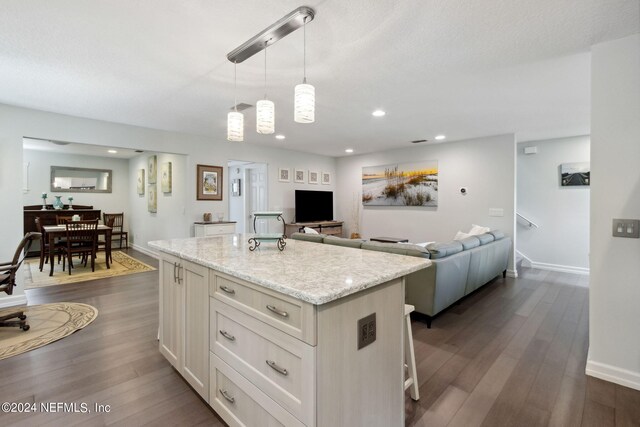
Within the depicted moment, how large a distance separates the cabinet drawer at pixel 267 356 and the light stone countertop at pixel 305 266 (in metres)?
0.22

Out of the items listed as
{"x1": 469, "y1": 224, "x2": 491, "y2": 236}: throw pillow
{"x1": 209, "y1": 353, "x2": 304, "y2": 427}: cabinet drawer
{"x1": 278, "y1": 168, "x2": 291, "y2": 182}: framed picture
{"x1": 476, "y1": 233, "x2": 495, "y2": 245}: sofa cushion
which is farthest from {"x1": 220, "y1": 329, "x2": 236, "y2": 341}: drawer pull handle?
{"x1": 278, "y1": 168, "x2": 291, "y2": 182}: framed picture

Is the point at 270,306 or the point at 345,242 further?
the point at 345,242

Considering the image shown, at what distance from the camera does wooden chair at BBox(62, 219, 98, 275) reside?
5.14 m

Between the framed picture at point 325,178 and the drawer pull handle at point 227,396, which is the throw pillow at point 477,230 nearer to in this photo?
the framed picture at point 325,178

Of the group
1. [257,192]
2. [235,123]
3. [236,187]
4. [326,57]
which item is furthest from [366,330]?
[236,187]

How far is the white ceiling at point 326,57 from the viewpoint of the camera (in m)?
1.82

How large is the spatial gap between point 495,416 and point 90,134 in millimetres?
5567

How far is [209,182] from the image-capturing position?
5.51 meters

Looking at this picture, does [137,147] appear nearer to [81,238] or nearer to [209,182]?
[209,182]

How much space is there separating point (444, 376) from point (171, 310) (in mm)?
2109

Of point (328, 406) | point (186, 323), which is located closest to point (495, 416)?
point (328, 406)

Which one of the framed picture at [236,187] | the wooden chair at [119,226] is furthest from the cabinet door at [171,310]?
the wooden chair at [119,226]

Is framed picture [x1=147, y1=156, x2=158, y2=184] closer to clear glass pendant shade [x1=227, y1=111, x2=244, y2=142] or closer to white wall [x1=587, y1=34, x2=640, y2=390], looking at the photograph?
clear glass pendant shade [x1=227, y1=111, x2=244, y2=142]

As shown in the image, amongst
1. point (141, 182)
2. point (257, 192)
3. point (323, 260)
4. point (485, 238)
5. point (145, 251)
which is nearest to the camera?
point (323, 260)
